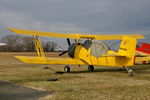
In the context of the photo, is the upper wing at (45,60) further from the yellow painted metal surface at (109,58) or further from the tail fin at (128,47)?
the tail fin at (128,47)

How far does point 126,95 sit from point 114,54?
5.95 meters

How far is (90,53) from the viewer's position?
13664 millimetres

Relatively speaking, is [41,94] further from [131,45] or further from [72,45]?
[72,45]

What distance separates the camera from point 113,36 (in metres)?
16.6

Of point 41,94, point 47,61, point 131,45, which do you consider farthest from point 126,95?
point 47,61

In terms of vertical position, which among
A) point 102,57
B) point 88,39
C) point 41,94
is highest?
point 88,39

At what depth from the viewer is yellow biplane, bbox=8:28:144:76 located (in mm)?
11989

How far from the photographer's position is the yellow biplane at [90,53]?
12.0 meters

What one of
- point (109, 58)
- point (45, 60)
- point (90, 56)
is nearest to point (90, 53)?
point (90, 56)

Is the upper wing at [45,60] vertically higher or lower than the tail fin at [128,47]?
lower

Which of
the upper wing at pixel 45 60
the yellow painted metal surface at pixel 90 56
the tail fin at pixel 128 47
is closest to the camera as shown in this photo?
the tail fin at pixel 128 47

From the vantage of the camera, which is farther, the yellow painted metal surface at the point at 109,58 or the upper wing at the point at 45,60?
the upper wing at the point at 45,60

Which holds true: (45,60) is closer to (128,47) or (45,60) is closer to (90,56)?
(90,56)

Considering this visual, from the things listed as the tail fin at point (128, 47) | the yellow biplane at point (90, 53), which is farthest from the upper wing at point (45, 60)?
the tail fin at point (128, 47)
